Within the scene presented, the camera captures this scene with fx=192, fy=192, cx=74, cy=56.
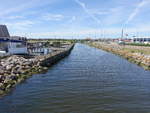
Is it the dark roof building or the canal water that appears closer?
the canal water

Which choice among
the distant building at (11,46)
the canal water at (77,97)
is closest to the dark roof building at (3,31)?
the distant building at (11,46)

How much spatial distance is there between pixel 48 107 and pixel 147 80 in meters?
10.1

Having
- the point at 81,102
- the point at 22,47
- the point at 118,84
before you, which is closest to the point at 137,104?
the point at 81,102

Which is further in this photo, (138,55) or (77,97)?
(138,55)

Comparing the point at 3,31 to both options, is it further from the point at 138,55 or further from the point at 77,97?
the point at 77,97

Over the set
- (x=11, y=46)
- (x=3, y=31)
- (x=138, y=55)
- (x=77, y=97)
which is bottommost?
(x=77, y=97)

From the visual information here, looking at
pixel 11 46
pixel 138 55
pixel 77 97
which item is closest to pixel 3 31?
pixel 11 46

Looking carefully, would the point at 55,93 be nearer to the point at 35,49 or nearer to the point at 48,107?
the point at 48,107

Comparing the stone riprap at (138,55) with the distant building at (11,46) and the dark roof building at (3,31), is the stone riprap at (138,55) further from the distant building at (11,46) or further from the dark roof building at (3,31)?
the dark roof building at (3,31)

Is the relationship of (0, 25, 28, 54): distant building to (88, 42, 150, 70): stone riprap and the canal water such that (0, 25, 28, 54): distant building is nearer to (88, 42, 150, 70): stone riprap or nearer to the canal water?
the canal water

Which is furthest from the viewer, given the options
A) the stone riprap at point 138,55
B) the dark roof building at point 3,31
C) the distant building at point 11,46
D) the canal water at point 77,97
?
the dark roof building at point 3,31

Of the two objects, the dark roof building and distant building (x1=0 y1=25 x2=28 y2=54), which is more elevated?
the dark roof building

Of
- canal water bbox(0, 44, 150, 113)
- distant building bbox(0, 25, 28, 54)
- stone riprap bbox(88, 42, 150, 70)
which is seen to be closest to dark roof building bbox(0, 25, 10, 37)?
distant building bbox(0, 25, 28, 54)

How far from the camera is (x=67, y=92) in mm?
12695
